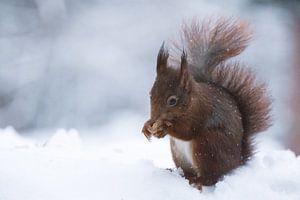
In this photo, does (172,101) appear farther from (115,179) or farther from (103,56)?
(103,56)

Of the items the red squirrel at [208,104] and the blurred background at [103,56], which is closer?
the red squirrel at [208,104]

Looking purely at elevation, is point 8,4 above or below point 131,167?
below

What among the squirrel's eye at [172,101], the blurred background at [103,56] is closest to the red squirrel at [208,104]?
the squirrel's eye at [172,101]

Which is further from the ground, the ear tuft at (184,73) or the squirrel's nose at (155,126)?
the ear tuft at (184,73)

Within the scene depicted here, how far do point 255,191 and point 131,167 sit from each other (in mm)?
352

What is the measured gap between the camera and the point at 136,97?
4.87 m

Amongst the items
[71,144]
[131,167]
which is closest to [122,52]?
[71,144]

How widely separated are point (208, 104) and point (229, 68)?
27 cm

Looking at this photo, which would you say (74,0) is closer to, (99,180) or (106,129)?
(106,129)

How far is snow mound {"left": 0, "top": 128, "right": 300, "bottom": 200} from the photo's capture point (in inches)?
72.8

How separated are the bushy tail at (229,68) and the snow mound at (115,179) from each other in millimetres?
130

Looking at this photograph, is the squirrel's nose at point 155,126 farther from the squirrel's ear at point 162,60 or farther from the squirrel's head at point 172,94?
the squirrel's ear at point 162,60

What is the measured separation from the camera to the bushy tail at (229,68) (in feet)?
7.54

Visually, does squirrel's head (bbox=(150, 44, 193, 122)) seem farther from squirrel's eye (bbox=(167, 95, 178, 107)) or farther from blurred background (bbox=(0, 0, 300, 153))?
blurred background (bbox=(0, 0, 300, 153))
